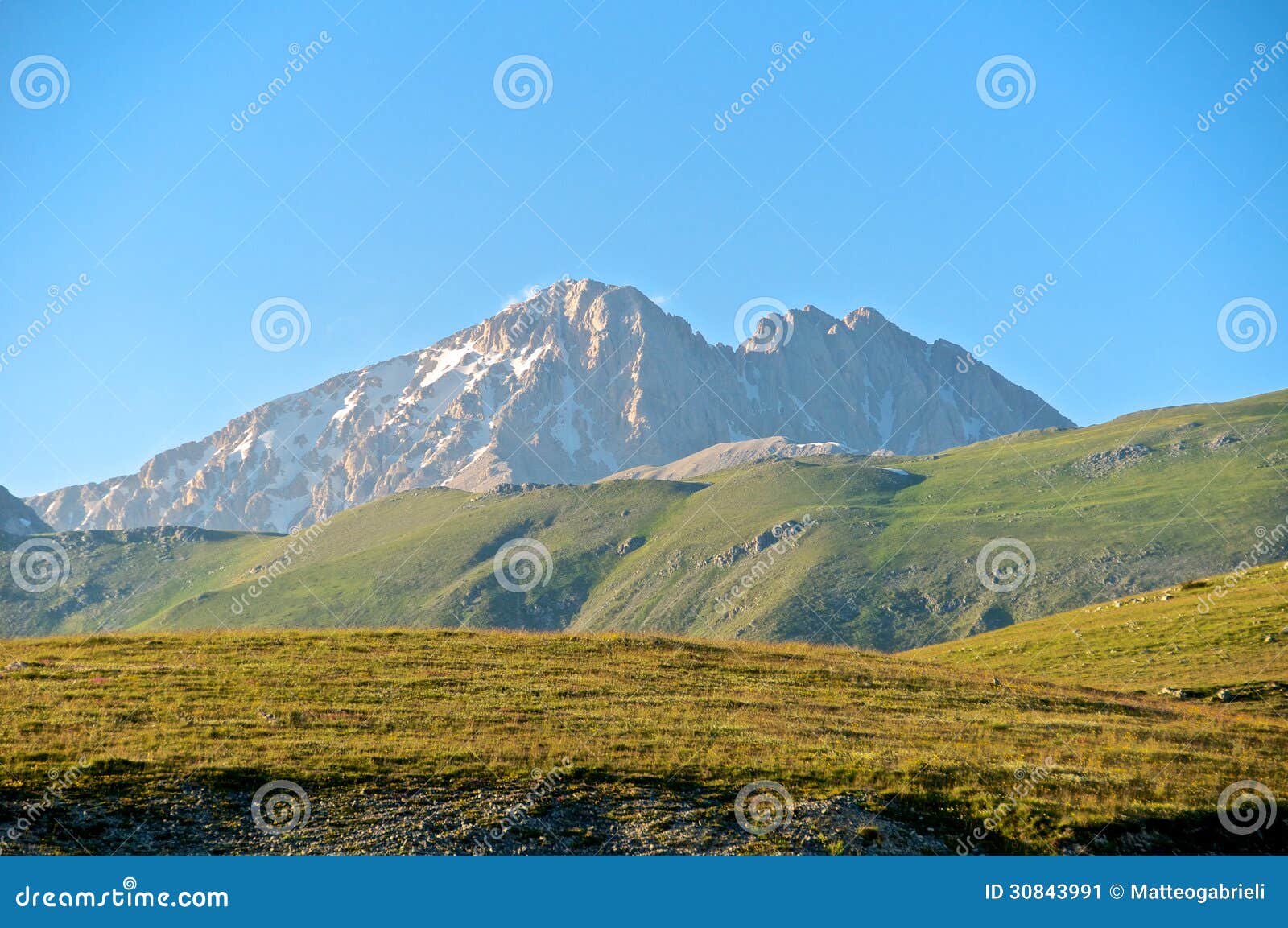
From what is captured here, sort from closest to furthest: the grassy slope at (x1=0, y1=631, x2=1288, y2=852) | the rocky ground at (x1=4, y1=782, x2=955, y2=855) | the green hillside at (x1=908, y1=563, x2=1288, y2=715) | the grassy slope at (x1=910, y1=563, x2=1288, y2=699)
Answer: the rocky ground at (x1=4, y1=782, x2=955, y2=855) → the grassy slope at (x1=0, y1=631, x2=1288, y2=852) → the green hillside at (x1=908, y1=563, x2=1288, y2=715) → the grassy slope at (x1=910, y1=563, x2=1288, y2=699)

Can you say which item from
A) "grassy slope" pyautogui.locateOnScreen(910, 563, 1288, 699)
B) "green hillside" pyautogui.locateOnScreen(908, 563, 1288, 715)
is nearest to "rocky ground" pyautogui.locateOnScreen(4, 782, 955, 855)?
"green hillside" pyautogui.locateOnScreen(908, 563, 1288, 715)

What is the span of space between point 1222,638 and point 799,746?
38015 mm

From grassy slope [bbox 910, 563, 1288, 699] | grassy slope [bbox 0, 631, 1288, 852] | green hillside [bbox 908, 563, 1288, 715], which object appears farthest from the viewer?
grassy slope [bbox 910, 563, 1288, 699]

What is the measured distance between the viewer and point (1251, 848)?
25594mm

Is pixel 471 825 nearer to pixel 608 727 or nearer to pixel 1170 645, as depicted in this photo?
pixel 608 727

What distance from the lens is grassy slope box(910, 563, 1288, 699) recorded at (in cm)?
4994

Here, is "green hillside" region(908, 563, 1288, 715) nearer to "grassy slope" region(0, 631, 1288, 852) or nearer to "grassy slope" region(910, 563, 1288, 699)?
"grassy slope" region(910, 563, 1288, 699)

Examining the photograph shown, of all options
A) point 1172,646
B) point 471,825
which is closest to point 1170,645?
point 1172,646

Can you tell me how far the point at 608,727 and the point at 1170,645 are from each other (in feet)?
135

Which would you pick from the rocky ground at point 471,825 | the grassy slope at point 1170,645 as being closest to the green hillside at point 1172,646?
the grassy slope at point 1170,645

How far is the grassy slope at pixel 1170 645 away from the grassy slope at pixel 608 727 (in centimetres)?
628

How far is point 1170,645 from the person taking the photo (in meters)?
57.8

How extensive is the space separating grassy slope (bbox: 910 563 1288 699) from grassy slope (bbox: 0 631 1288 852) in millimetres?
6282

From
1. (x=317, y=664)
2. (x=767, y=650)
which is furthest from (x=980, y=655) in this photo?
(x=317, y=664)
